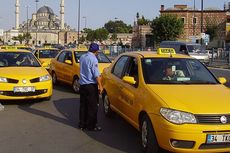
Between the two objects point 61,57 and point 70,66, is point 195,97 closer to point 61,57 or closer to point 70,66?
point 70,66

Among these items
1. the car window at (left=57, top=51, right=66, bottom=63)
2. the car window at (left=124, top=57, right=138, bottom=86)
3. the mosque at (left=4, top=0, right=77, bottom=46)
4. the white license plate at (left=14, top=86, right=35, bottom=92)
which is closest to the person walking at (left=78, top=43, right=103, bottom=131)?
the car window at (left=124, top=57, right=138, bottom=86)

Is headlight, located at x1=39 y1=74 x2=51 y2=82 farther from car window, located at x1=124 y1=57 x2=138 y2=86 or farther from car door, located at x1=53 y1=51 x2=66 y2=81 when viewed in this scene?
car window, located at x1=124 y1=57 x2=138 y2=86

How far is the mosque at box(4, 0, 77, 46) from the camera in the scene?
148875mm

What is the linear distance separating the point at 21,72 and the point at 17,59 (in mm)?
1383

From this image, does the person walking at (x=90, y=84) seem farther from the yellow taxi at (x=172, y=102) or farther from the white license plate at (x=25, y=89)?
the white license plate at (x=25, y=89)

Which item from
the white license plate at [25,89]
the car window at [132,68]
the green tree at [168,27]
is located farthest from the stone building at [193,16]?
the car window at [132,68]

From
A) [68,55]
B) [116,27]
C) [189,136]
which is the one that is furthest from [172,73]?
[116,27]

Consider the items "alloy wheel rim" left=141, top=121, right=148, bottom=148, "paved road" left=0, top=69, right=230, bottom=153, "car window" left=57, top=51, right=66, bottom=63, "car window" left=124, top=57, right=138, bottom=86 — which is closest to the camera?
"alloy wheel rim" left=141, top=121, right=148, bottom=148

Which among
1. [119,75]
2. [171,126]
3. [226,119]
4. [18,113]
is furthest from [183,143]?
[18,113]

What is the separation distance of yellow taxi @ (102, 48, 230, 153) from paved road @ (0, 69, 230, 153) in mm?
405

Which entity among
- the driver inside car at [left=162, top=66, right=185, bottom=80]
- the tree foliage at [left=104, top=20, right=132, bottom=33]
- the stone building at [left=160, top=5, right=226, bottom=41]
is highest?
the tree foliage at [left=104, top=20, right=132, bottom=33]

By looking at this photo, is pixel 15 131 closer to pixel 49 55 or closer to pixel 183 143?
pixel 183 143

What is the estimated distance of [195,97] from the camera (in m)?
6.05

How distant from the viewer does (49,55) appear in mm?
20438
